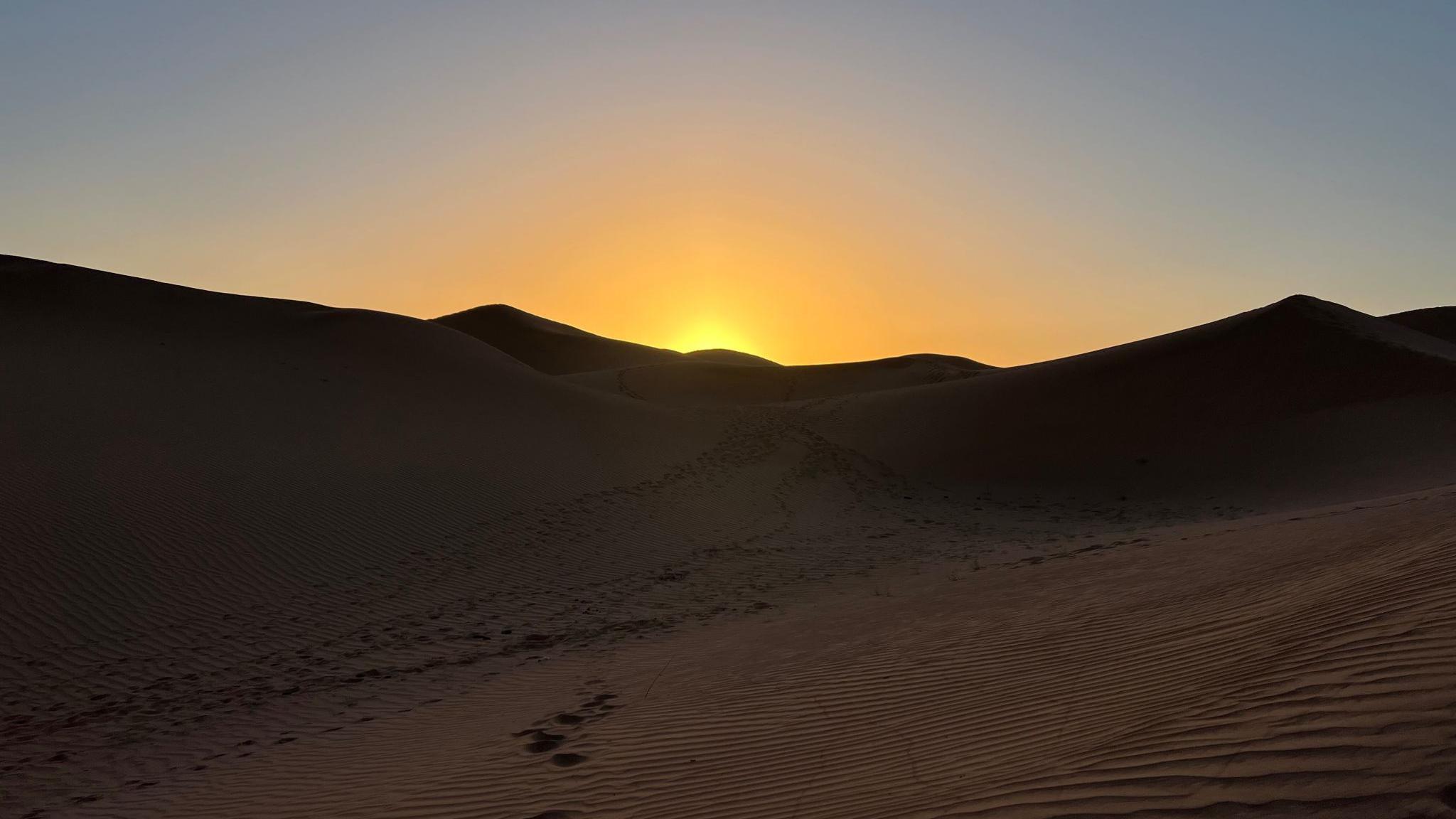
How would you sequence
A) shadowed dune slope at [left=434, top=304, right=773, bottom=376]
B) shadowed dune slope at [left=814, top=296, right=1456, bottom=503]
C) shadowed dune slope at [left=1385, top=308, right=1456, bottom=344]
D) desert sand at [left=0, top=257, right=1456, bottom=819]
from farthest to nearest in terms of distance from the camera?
shadowed dune slope at [left=434, top=304, right=773, bottom=376], shadowed dune slope at [left=1385, top=308, right=1456, bottom=344], shadowed dune slope at [left=814, top=296, right=1456, bottom=503], desert sand at [left=0, top=257, right=1456, bottom=819]

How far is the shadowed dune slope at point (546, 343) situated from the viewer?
7125 centimetres

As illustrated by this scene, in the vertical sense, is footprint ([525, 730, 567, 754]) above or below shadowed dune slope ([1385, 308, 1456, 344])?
below

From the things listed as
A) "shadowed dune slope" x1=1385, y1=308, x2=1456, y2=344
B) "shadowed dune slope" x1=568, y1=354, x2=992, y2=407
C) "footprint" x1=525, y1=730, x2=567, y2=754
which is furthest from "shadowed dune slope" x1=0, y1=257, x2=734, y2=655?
"shadowed dune slope" x1=1385, y1=308, x2=1456, y2=344

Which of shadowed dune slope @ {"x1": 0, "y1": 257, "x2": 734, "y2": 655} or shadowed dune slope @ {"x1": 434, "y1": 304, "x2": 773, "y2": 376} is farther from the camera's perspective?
shadowed dune slope @ {"x1": 434, "y1": 304, "x2": 773, "y2": 376}

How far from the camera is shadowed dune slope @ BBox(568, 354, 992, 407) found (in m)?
48.5

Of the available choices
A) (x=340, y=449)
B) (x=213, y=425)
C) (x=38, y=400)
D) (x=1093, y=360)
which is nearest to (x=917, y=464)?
(x=1093, y=360)

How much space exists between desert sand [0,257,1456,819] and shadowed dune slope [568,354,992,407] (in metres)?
18.0

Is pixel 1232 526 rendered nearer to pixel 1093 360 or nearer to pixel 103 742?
pixel 103 742

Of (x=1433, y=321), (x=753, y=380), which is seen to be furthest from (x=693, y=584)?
(x=1433, y=321)

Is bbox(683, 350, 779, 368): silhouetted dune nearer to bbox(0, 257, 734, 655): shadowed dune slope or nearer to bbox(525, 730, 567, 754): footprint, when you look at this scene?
bbox(0, 257, 734, 655): shadowed dune slope

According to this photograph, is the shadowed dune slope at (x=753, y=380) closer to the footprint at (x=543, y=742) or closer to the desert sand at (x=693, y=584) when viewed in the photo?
the desert sand at (x=693, y=584)

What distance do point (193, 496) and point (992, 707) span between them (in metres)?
13.7

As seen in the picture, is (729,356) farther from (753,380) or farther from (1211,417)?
(1211,417)

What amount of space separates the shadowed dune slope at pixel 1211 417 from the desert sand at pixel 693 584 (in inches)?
6.5
